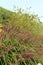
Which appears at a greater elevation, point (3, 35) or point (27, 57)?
point (3, 35)

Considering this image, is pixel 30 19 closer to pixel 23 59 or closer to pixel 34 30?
pixel 34 30

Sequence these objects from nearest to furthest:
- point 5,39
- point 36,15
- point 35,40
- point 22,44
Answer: point 5,39 → point 22,44 → point 35,40 → point 36,15

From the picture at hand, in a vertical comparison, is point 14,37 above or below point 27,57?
above

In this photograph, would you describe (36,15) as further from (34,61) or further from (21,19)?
(34,61)

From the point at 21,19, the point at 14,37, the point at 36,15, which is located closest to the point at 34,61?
the point at 14,37

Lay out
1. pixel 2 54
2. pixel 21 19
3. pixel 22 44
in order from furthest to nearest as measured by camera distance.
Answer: pixel 21 19, pixel 22 44, pixel 2 54

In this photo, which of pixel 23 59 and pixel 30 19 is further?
pixel 30 19

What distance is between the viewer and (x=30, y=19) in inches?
500

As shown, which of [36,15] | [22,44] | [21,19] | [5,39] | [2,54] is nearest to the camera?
[2,54]

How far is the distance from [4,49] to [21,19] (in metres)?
5.05

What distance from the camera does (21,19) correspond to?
474 inches

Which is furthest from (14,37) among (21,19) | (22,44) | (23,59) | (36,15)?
→ (36,15)

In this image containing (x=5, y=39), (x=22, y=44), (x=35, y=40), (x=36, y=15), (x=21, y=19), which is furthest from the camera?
(x=36, y=15)

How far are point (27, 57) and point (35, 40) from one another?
40.2 inches
